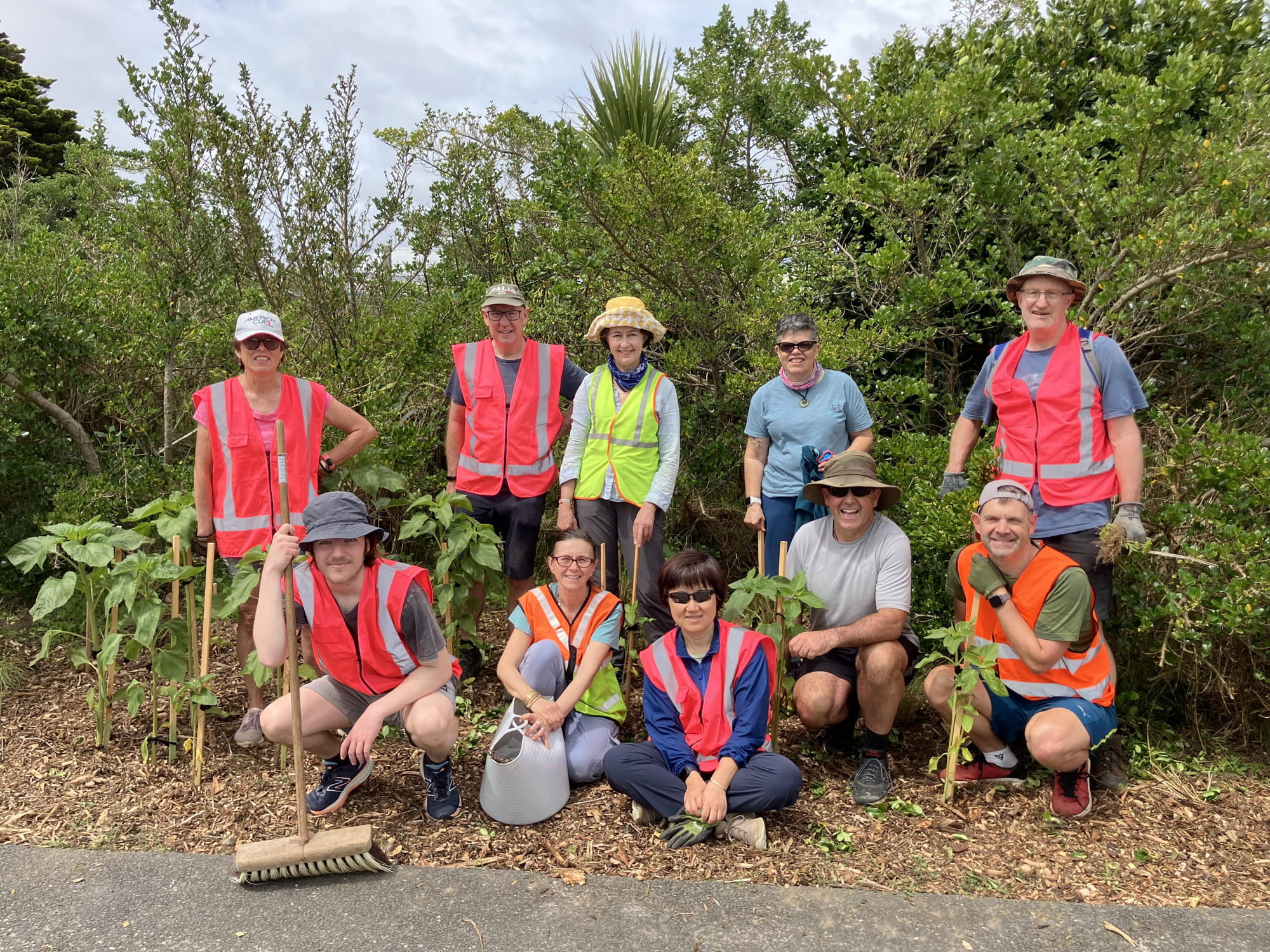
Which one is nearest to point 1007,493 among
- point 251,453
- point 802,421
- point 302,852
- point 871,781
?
point 802,421

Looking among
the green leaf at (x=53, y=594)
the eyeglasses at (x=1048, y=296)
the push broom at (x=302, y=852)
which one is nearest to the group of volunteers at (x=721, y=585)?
the eyeglasses at (x=1048, y=296)

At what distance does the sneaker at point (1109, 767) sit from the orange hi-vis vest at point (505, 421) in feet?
8.73

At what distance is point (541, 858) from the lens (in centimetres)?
288

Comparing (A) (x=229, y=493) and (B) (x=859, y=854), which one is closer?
(B) (x=859, y=854)

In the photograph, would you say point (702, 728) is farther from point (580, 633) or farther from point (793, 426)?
point (793, 426)

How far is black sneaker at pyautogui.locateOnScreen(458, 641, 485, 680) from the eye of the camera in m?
4.36

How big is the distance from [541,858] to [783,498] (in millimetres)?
1855

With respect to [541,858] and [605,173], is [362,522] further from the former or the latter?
[605,173]

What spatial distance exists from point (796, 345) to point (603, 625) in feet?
4.84

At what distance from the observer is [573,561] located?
11.0 feet

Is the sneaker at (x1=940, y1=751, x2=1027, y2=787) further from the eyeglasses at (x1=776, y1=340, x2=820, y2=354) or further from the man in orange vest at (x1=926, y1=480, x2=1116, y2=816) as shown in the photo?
the eyeglasses at (x1=776, y1=340, x2=820, y2=354)

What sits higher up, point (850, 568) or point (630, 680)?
point (850, 568)

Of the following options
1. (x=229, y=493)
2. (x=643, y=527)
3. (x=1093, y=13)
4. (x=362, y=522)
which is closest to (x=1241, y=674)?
(x=643, y=527)

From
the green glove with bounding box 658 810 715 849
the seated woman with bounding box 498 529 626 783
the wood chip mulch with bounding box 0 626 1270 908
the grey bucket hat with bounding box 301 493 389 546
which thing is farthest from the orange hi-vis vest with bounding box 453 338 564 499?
the green glove with bounding box 658 810 715 849
